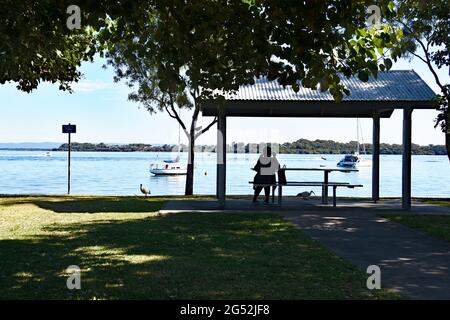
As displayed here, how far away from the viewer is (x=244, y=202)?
15922mm

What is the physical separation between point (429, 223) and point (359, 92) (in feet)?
13.2

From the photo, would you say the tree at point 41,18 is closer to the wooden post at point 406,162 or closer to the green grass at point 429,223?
the green grass at point 429,223

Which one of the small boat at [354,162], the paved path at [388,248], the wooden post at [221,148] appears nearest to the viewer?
the paved path at [388,248]

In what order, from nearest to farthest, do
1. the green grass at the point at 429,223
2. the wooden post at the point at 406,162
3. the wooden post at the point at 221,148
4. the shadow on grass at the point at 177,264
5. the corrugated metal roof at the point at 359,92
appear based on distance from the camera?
the shadow on grass at the point at 177,264, the green grass at the point at 429,223, the corrugated metal roof at the point at 359,92, the wooden post at the point at 221,148, the wooden post at the point at 406,162

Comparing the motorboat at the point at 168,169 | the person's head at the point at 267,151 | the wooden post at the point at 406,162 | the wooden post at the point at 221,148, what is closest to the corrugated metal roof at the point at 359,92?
the wooden post at the point at 406,162

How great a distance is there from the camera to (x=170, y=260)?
743 cm

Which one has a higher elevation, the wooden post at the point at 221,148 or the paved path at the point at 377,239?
the wooden post at the point at 221,148

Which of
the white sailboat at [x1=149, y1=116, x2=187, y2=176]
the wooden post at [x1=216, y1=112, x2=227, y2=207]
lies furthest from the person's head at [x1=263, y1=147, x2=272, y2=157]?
the white sailboat at [x1=149, y1=116, x2=187, y2=176]

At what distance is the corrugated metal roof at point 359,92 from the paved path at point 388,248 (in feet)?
9.52

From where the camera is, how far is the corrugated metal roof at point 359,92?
13.4 metres

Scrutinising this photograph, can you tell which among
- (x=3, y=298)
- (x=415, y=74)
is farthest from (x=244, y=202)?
(x=3, y=298)

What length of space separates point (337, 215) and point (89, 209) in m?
6.40

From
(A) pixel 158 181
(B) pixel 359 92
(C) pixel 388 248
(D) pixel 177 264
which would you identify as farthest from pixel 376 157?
(A) pixel 158 181
